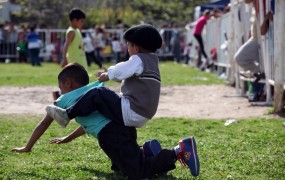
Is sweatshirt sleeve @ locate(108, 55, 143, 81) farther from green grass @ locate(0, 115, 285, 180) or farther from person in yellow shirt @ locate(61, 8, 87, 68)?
person in yellow shirt @ locate(61, 8, 87, 68)

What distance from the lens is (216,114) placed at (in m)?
10.2

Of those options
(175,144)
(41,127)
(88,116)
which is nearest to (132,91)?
(88,116)

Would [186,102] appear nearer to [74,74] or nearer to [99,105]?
[74,74]

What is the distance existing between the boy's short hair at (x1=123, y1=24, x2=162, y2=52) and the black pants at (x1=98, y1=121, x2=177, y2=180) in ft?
2.34

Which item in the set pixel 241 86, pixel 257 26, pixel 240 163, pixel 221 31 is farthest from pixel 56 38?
pixel 240 163

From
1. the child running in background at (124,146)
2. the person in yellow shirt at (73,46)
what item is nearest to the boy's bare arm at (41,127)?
the child running in background at (124,146)

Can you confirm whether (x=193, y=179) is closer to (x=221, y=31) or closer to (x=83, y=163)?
(x=83, y=163)

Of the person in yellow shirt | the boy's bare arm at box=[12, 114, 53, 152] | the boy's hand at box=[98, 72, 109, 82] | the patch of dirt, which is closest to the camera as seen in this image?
the boy's hand at box=[98, 72, 109, 82]

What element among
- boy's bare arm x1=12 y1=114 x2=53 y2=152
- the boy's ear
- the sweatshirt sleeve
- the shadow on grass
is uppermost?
the sweatshirt sleeve

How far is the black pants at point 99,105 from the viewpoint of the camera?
204 inches

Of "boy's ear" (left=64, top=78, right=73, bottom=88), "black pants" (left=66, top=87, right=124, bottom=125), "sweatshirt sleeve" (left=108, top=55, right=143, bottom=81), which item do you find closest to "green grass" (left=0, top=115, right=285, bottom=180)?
"black pants" (left=66, top=87, right=124, bottom=125)

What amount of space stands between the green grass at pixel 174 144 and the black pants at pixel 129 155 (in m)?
0.19

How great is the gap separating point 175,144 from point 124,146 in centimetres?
178

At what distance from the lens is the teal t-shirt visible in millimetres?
5312
